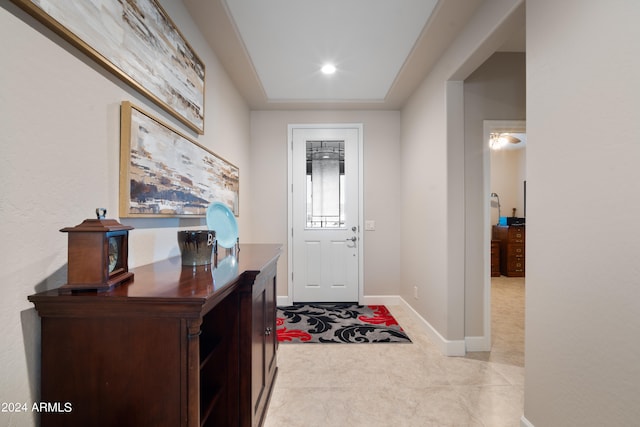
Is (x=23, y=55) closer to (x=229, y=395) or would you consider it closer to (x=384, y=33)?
(x=229, y=395)

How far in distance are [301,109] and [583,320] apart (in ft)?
11.0

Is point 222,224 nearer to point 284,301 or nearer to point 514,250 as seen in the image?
point 284,301

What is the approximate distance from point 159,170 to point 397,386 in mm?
2011

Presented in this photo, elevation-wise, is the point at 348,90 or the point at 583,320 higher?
the point at 348,90

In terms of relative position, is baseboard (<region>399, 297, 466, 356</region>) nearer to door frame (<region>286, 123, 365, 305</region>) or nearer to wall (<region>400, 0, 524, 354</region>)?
wall (<region>400, 0, 524, 354</region>)

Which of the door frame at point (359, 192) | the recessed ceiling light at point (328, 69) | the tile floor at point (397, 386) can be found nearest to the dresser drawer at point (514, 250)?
the tile floor at point (397, 386)

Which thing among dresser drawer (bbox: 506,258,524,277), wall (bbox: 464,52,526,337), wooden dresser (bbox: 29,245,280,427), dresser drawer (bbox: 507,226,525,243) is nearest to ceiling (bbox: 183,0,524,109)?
wall (bbox: 464,52,526,337)

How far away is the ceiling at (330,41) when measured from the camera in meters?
1.90

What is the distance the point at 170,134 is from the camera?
5.05 feet

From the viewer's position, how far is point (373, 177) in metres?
3.69

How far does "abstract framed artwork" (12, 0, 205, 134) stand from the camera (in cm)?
93

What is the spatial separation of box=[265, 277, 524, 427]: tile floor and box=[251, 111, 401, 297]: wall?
1086mm

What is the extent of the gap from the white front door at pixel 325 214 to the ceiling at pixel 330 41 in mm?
616

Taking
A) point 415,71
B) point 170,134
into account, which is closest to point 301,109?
point 415,71
